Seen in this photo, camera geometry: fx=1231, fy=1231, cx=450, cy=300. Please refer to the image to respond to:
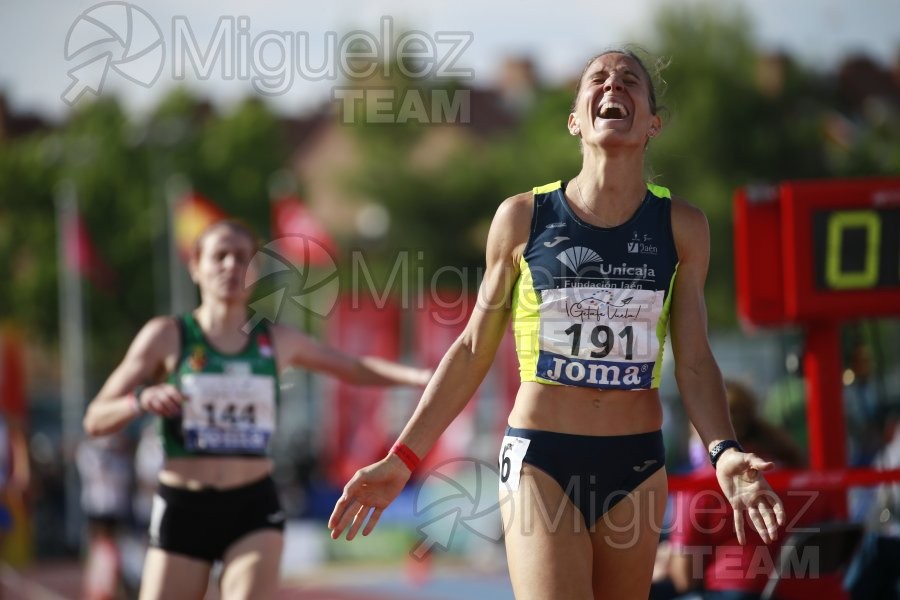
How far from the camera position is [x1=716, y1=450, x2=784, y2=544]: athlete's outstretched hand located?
357 centimetres

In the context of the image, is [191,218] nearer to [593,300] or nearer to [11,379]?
[11,379]

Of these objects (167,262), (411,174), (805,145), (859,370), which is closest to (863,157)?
(805,145)

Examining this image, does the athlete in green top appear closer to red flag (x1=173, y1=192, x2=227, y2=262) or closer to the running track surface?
the running track surface

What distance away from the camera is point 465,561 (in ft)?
60.0

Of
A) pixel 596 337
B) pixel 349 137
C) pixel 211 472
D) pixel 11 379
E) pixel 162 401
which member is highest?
pixel 349 137

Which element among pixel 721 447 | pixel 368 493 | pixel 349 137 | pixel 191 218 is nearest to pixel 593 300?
pixel 721 447

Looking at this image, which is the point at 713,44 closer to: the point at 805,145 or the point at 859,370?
the point at 805,145

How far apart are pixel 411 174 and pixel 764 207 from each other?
3533 cm

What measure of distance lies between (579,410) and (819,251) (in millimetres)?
2840

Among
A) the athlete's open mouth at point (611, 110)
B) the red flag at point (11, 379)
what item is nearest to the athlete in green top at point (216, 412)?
the athlete's open mouth at point (611, 110)

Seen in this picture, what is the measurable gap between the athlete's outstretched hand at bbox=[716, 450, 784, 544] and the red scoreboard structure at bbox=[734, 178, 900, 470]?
9.14ft

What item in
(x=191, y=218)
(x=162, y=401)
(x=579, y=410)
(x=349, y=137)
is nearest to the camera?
(x=579, y=410)

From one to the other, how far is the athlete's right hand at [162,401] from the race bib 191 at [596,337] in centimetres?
211

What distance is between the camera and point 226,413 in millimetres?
5805
